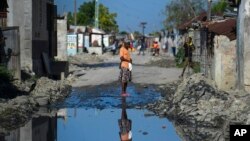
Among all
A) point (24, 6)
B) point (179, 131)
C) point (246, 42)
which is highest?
point (24, 6)

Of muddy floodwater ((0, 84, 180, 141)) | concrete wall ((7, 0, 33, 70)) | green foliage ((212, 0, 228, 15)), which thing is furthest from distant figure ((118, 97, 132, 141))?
green foliage ((212, 0, 228, 15))

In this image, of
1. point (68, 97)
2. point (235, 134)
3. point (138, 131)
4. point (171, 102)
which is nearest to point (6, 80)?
point (68, 97)

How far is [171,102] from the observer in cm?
1633

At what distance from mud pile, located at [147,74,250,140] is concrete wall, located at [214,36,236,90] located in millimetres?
2590

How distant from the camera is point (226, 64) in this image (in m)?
19.3

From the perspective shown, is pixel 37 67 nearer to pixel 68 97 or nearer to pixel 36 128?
pixel 68 97

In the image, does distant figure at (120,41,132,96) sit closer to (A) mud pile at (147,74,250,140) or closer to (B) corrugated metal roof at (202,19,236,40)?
(A) mud pile at (147,74,250,140)

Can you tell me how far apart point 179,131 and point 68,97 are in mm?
7996

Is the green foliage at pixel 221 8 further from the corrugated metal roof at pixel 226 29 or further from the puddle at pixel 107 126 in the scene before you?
the puddle at pixel 107 126

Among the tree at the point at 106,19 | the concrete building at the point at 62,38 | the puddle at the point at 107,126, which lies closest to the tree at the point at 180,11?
the concrete building at the point at 62,38

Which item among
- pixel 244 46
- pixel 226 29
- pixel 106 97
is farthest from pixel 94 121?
pixel 226 29

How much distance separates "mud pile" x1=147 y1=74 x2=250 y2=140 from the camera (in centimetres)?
1204

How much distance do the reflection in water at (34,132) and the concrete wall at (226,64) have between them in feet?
24.1

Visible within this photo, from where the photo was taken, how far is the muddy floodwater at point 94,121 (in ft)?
39.1
